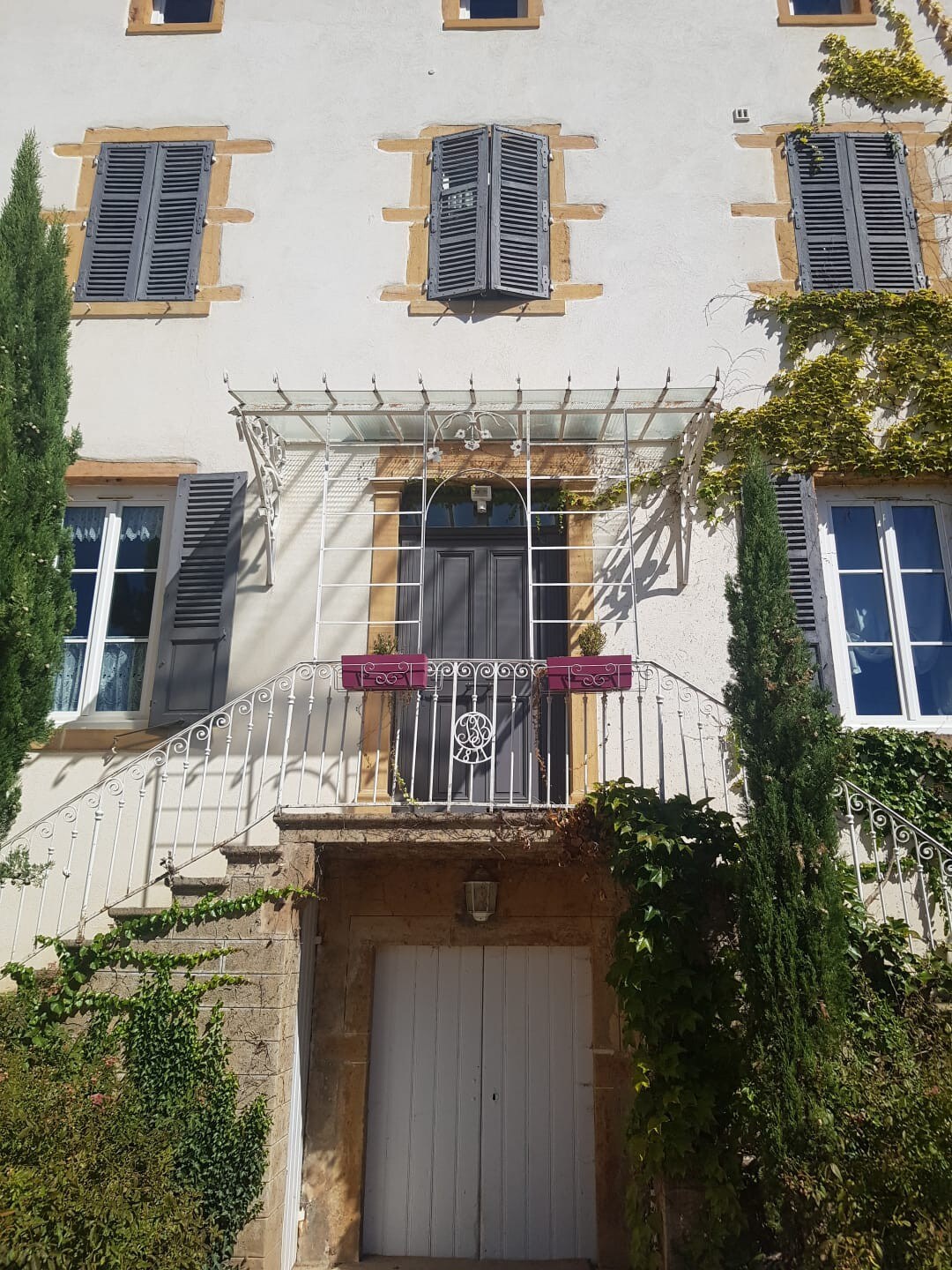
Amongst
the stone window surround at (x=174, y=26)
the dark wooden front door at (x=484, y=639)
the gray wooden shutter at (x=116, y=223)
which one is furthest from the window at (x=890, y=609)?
the stone window surround at (x=174, y=26)

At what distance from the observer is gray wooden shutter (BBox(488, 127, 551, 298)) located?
7.61 metres

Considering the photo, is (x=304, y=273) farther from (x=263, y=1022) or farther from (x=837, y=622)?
(x=263, y=1022)

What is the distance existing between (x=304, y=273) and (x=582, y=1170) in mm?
6601

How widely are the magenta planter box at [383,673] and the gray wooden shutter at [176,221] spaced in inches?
144

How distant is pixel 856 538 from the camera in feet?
23.4

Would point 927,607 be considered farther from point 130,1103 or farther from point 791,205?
point 130,1103

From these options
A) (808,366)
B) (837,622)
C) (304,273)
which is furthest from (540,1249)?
(304,273)

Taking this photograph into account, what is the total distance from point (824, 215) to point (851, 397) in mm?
1631

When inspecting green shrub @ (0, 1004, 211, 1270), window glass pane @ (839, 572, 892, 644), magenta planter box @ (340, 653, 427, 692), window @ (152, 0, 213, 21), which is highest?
window @ (152, 0, 213, 21)

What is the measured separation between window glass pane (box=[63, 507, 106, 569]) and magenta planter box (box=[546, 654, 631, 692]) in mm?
3583

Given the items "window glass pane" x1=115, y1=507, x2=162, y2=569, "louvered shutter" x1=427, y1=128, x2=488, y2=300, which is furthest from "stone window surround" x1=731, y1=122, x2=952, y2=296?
"window glass pane" x1=115, y1=507, x2=162, y2=569

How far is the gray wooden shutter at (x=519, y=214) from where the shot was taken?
7.61 meters

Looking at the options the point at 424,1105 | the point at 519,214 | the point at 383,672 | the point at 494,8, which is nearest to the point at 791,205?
the point at 519,214

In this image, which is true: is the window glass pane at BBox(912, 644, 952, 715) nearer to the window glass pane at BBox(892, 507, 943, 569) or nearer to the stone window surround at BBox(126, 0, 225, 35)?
the window glass pane at BBox(892, 507, 943, 569)
